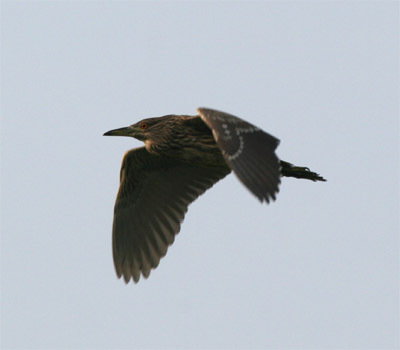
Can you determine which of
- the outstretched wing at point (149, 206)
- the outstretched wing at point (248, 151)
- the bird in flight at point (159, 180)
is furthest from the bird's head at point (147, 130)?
the outstretched wing at point (248, 151)

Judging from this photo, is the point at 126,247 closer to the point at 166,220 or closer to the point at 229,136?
the point at 166,220

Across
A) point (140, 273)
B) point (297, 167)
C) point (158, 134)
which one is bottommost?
point (140, 273)

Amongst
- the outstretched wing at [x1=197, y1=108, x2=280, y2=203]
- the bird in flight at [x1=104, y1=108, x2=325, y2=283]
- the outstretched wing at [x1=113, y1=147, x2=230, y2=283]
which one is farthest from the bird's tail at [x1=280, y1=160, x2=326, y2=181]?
the outstretched wing at [x1=197, y1=108, x2=280, y2=203]

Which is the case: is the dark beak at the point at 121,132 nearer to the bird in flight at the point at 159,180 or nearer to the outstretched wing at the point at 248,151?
the bird in flight at the point at 159,180

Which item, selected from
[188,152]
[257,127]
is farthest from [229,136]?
[188,152]

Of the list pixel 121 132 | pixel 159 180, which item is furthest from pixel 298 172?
pixel 121 132

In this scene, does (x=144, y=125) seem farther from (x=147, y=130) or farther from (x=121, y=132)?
(x=121, y=132)

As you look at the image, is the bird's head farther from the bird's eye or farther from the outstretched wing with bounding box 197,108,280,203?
the outstretched wing with bounding box 197,108,280,203
